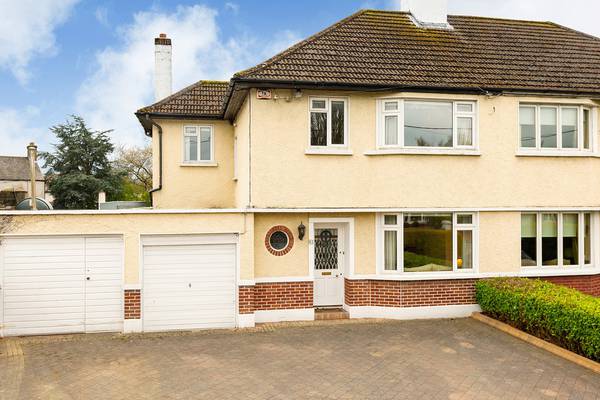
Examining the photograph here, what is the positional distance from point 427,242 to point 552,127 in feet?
14.6

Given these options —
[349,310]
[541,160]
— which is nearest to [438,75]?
[541,160]

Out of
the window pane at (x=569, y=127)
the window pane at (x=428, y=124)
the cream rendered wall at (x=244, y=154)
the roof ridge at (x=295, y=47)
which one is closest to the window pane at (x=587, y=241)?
the window pane at (x=569, y=127)

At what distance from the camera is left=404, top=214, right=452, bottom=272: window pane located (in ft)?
37.6

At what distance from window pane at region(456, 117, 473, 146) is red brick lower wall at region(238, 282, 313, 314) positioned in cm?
514

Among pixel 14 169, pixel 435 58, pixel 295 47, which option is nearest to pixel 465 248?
pixel 435 58

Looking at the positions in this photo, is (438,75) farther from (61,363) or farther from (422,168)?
(61,363)

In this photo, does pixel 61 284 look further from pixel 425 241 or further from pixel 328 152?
pixel 425 241

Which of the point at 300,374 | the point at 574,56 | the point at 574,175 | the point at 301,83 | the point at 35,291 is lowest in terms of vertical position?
the point at 300,374

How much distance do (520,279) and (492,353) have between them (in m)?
2.90

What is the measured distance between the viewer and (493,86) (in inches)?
450

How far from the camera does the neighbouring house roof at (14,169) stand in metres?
53.8

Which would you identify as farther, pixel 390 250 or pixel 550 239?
pixel 550 239

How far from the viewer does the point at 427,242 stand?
11.6m

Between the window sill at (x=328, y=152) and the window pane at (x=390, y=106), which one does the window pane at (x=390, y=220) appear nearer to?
the window sill at (x=328, y=152)
